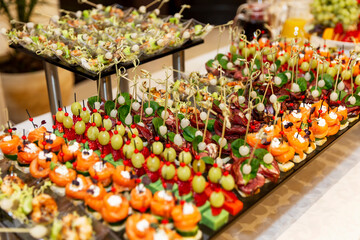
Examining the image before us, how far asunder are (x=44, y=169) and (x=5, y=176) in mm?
144

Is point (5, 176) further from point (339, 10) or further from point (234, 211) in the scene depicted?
point (339, 10)

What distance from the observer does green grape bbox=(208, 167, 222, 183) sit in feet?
4.44

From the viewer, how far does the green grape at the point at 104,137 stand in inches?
61.0

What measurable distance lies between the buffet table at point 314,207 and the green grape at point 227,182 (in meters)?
0.18

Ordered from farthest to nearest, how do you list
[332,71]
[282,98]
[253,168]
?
[332,71], [282,98], [253,168]

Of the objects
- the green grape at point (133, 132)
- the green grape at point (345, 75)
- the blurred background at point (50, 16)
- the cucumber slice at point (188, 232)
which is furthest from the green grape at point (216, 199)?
the blurred background at point (50, 16)

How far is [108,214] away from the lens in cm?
121

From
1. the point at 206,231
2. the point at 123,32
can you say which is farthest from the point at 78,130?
the point at 123,32

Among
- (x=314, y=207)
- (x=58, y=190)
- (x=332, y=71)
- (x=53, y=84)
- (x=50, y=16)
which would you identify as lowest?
(x=314, y=207)

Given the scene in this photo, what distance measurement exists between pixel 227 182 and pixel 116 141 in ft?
1.48

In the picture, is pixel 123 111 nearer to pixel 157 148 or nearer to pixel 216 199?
pixel 157 148

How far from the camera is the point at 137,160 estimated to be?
1.42 metres

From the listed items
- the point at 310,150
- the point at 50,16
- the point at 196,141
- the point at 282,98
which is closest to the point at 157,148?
the point at 196,141

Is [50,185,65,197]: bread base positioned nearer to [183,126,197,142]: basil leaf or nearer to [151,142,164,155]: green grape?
[151,142,164,155]: green grape
